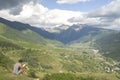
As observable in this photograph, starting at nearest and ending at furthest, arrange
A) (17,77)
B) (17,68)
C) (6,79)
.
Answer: (17,68) → (17,77) → (6,79)

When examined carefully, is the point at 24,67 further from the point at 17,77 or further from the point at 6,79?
the point at 6,79

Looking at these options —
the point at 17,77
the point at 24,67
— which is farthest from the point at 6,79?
the point at 24,67

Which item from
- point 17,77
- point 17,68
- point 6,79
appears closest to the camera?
point 17,68

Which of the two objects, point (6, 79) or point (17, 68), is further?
point (6, 79)

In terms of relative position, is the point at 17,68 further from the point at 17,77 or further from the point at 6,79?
the point at 6,79

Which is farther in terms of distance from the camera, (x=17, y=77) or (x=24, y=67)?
(x=17, y=77)

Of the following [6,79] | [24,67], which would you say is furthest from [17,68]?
[6,79]

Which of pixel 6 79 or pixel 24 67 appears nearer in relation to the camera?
pixel 24 67
